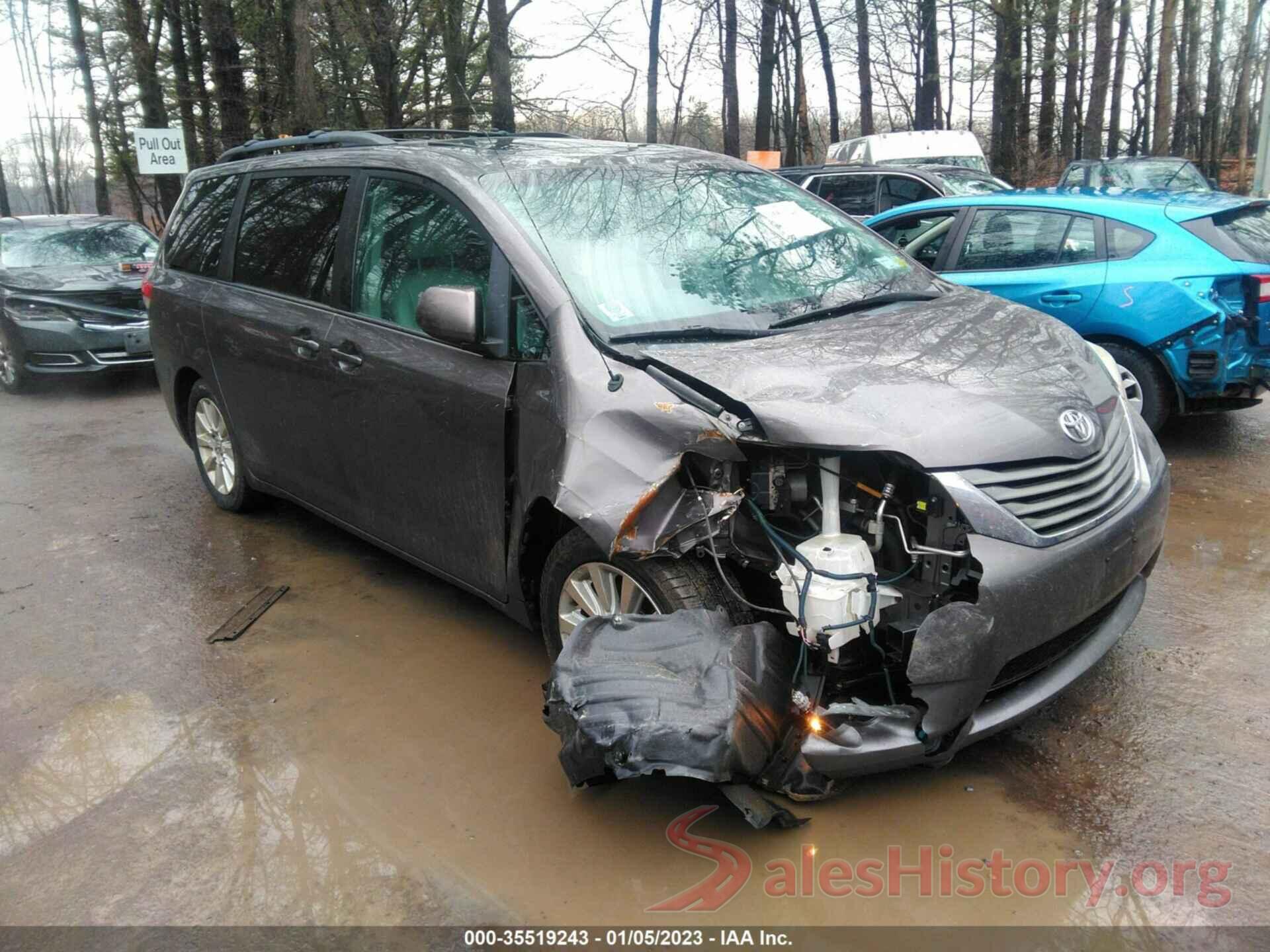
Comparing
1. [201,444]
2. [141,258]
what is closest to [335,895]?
[201,444]

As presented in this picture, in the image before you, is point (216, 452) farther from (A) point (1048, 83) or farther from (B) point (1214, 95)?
(B) point (1214, 95)

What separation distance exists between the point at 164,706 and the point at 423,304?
5.84 ft

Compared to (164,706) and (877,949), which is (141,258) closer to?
(164,706)

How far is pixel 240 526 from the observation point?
224 inches

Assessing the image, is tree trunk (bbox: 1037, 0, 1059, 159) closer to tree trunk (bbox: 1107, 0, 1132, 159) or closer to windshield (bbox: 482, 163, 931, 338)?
tree trunk (bbox: 1107, 0, 1132, 159)

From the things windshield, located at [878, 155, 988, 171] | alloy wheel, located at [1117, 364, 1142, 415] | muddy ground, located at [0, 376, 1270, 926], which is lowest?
muddy ground, located at [0, 376, 1270, 926]

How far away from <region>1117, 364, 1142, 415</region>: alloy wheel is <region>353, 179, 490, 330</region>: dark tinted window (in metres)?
2.35

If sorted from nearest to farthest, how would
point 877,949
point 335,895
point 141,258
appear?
point 877,949, point 335,895, point 141,258

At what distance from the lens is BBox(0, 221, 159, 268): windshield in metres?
10.2

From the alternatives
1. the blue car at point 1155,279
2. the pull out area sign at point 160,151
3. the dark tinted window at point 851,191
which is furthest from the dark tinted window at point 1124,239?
the pull out area sign at point 160,151

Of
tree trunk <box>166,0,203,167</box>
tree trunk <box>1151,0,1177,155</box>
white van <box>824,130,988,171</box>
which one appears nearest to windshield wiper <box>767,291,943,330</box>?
white van <box>824,130,988,171</box>

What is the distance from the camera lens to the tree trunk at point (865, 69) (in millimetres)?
29188

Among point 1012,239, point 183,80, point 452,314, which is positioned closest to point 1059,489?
point 452,314

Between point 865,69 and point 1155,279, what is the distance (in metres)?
26.9
